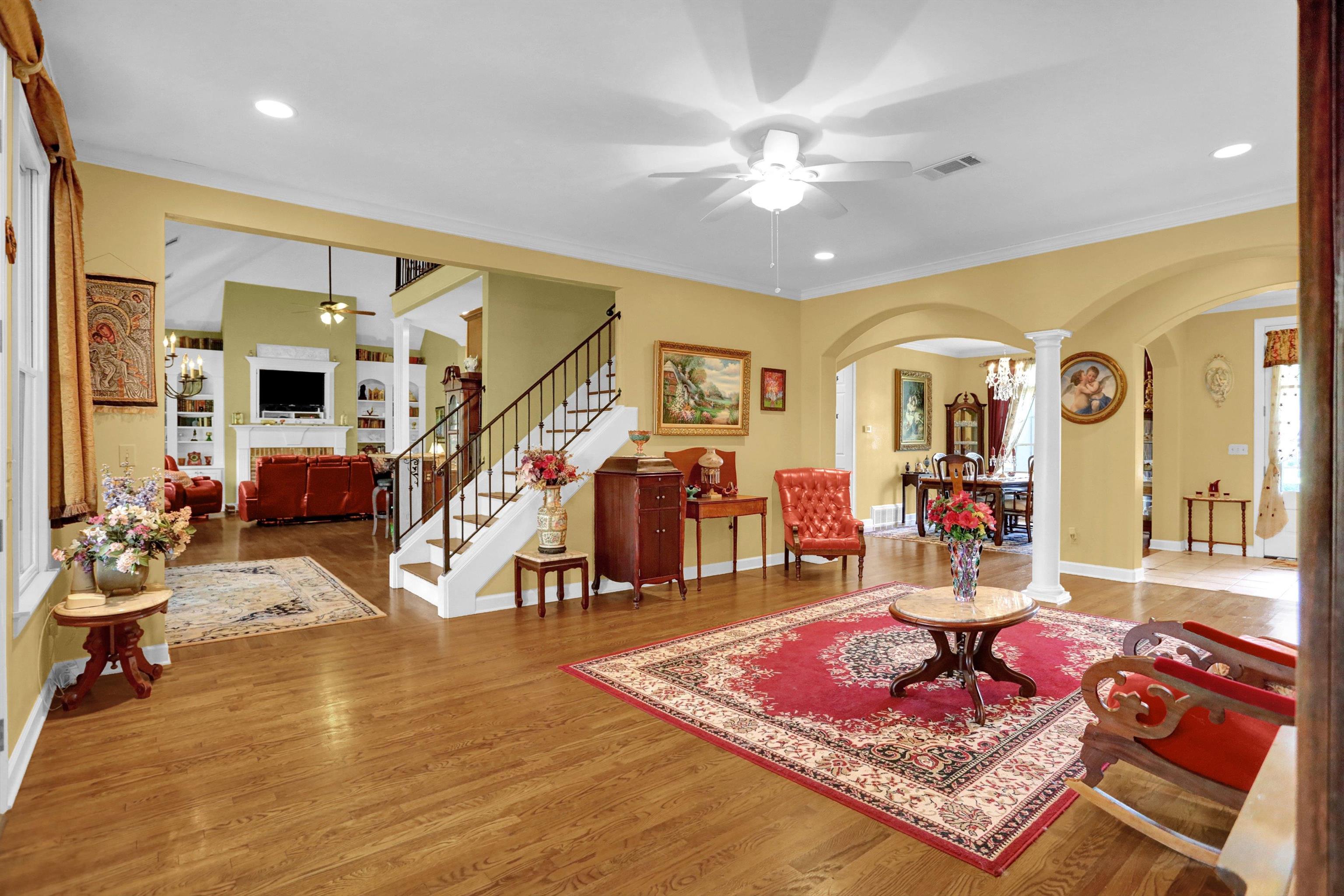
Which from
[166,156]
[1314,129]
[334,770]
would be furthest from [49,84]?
[1314,129]

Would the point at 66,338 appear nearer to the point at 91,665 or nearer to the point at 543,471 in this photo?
the point at 91,665

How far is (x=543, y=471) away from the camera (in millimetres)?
5559

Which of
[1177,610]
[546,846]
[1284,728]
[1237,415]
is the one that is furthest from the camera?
[1237,415]

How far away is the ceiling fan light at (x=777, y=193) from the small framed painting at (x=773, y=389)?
356cm

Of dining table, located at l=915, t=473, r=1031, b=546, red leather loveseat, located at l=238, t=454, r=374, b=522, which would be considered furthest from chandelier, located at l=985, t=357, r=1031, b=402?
red leather loveseat, located at l=238, t=454, r=374, b=522

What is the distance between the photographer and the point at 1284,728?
1880mm

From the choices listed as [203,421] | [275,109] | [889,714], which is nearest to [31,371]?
[275,109]

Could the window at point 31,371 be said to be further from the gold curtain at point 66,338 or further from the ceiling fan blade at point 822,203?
the ceiling fan blade at point 822,203

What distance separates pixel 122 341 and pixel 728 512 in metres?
4.54

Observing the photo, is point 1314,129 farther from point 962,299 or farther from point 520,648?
point 962,299

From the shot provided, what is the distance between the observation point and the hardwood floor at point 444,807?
2.21m

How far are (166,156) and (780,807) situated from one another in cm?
474

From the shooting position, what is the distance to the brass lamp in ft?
21.9

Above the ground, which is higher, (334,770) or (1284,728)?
(1284,728)
